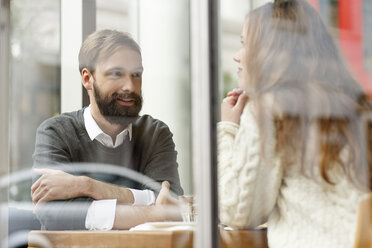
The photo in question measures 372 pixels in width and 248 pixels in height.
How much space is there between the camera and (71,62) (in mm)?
2439

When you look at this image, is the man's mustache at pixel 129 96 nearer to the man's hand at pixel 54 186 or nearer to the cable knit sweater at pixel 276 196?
the man's hand at pixel 54 186

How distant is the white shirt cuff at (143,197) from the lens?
223 cm

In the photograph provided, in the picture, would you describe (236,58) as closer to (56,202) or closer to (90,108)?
(90,108)

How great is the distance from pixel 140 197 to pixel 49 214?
368mm

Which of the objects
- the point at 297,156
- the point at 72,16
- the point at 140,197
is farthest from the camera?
the point at 72,16

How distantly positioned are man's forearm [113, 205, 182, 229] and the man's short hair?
1.88ft

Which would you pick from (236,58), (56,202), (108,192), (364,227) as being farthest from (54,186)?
(364,227)

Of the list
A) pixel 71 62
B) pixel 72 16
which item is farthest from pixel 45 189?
pixel 72 16

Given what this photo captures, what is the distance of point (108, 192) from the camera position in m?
2.28

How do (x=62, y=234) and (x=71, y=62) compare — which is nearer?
(x=62, y=234)

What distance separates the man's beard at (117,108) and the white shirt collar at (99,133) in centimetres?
4

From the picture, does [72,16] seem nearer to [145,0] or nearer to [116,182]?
[145,0]

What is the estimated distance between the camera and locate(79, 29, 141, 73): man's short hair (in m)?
2.36

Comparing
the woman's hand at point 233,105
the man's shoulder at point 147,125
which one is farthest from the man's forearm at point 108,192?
the woman's hand at point 233,105
